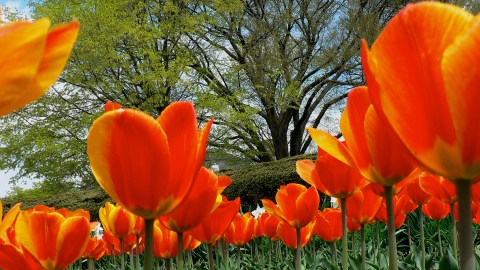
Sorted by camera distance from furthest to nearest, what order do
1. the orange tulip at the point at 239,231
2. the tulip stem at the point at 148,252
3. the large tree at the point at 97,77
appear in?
the large tree at the point at 97,77 < the orange tulip at the point at 239,231 < the tulip stem at the point at 148,252

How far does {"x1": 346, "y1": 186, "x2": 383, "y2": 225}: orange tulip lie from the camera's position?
1.79m

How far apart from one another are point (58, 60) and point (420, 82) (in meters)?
0.35

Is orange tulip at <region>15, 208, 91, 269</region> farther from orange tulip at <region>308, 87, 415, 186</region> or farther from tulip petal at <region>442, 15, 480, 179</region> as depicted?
tulip petal at <region>442, 15, 480, 179</region>

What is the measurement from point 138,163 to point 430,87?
1.30 ft

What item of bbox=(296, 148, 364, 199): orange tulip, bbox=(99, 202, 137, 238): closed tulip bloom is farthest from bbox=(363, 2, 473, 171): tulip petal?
bbox=(99, 202, 137, 238): closed tulip bloom

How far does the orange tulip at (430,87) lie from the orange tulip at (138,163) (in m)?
0.30

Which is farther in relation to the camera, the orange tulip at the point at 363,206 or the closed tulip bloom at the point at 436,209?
the closed tulip bloom at the point at 436,209

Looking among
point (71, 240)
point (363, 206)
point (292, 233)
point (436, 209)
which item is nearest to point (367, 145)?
point (71, 240)

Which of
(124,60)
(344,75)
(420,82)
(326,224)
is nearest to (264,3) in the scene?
(344,75)

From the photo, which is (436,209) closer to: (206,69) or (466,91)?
(466,91)

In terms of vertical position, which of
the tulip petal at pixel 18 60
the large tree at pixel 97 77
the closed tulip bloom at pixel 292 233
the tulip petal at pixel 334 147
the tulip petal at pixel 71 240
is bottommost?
the closed tulip bloom at pixel 292 233

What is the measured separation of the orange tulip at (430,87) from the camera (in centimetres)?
56

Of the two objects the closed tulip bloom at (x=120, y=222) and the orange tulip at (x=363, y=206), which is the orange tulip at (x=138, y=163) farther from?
the closed tulip bloom at (x=120, y=222)

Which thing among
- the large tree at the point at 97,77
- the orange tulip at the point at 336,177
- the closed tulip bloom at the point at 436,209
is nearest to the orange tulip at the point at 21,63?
the orange tulip at the point at 336,177
